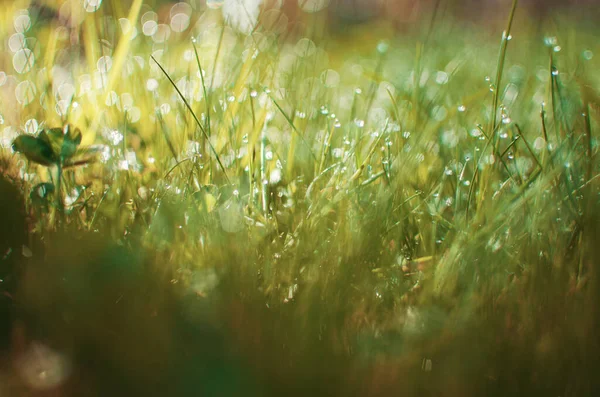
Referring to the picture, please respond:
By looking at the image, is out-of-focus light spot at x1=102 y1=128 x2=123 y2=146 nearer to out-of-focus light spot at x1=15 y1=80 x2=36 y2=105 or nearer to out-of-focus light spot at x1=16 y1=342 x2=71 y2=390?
out-of-focus light spot at x1=15 y1=80 x2=36 y2=105

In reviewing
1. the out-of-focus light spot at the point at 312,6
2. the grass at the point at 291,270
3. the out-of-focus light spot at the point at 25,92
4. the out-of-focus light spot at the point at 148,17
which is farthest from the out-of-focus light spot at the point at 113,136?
the out-of-focus light spot at the point at 148,17

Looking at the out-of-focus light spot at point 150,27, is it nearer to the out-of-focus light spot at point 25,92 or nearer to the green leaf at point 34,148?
the out-of-focus light spot at point 25,92

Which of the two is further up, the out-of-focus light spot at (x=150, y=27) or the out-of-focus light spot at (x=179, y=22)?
the out-of-focus light spot at (x=179, y=22)

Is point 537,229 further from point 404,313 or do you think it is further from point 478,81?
point 478,81

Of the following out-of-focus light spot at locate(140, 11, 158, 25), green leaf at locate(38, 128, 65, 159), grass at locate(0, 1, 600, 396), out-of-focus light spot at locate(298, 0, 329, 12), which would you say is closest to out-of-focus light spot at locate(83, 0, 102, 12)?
grass at locate(0, 1, 600, 396)

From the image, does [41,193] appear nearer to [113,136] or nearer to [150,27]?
[113,136]
